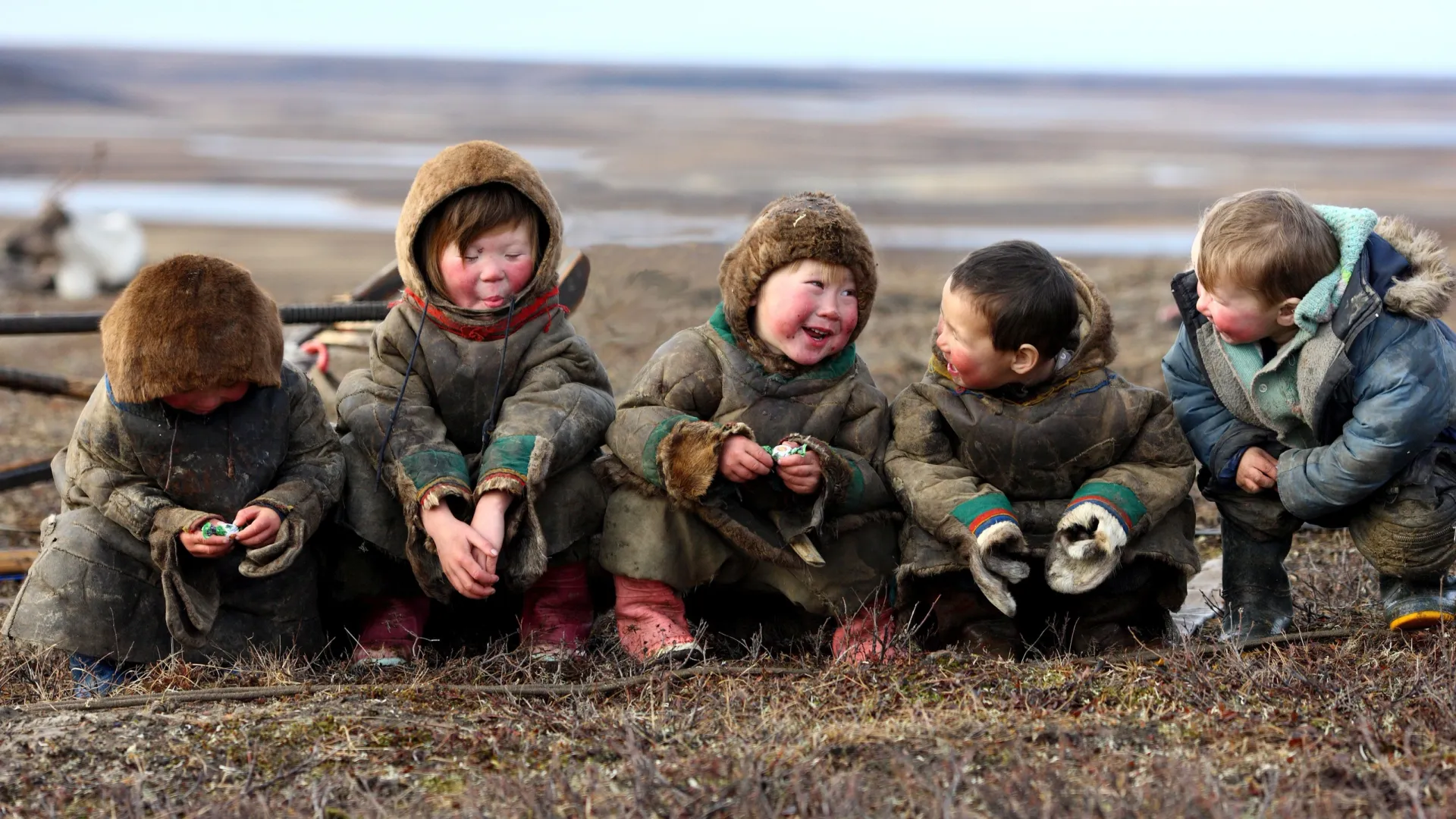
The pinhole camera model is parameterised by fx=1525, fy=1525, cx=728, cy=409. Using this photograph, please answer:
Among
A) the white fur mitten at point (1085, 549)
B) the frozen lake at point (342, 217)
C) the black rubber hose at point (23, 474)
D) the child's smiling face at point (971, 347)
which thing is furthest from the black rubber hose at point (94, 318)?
the frozen lake at point (342, 217)

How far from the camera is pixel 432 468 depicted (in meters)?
4.05

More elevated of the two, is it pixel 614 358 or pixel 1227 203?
pixel 1227 203

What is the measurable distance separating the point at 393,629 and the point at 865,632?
1.34 m

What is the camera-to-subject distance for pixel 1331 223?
4047 mm

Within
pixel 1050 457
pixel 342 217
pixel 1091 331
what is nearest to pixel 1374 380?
pixel 1091 331

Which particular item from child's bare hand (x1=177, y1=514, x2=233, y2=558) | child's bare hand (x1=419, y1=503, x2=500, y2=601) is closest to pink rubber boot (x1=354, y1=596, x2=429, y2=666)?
child's bare hand (x1=419, y1=503, x2=500, y2=601)

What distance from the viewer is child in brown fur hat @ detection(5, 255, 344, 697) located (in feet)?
12.7

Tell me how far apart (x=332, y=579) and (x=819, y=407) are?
1.47m

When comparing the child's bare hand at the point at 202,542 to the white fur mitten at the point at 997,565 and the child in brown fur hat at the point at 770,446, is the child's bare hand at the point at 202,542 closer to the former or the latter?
the child in brown fur hat at the point at 770,446

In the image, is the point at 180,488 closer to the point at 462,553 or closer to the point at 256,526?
the point at 256,526

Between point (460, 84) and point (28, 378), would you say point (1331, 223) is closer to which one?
point (28, 378)

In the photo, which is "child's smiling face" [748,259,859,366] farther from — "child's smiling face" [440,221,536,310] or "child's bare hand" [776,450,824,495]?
"child's smiling face" [440,221,536,310]

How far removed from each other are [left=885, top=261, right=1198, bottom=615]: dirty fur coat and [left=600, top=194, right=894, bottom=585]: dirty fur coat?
0.16 m

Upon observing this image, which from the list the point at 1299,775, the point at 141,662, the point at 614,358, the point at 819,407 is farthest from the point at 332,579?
the point at 614,358
